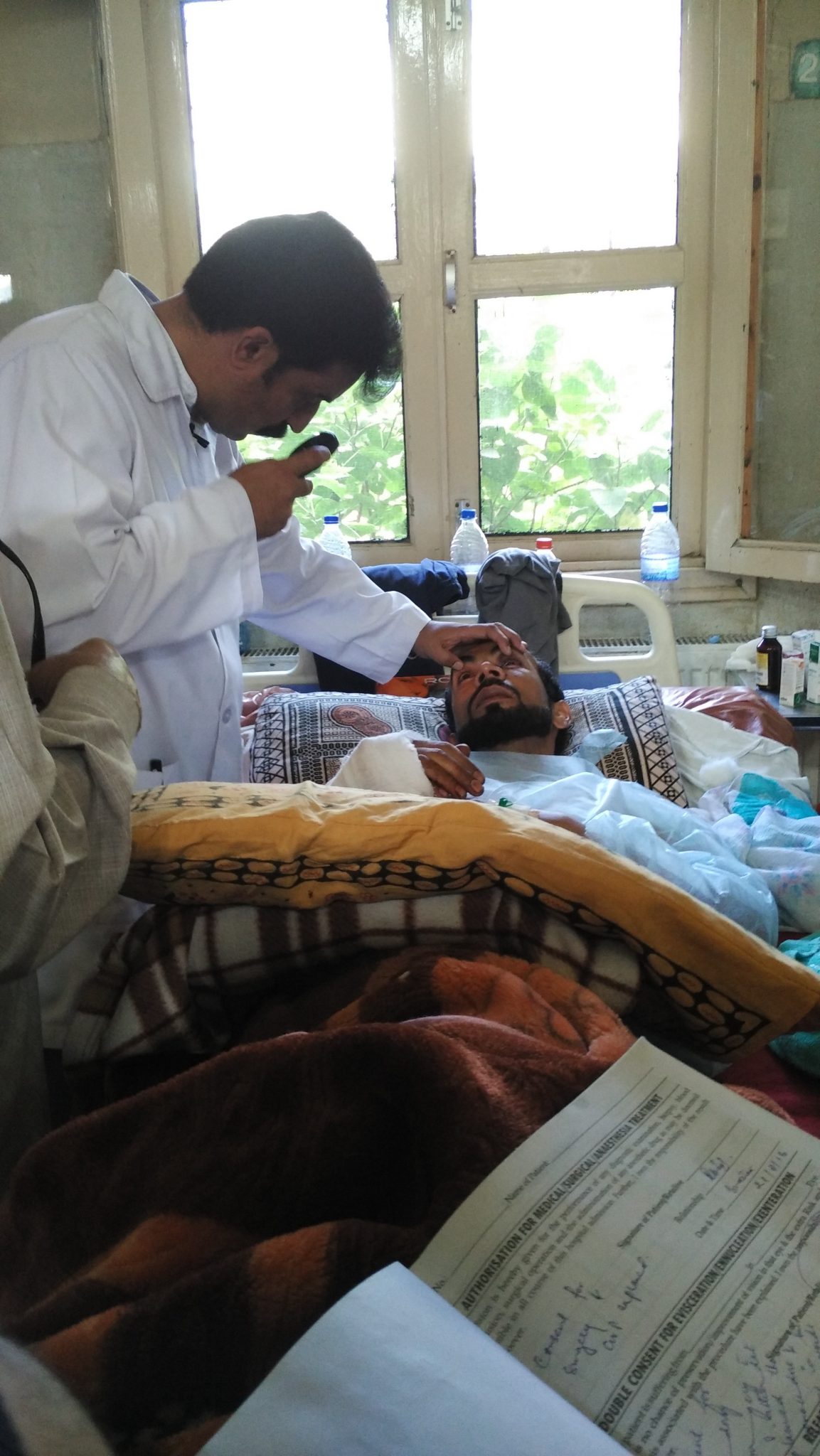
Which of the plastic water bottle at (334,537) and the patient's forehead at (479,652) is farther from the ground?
the plastic water bottle at (334,537)

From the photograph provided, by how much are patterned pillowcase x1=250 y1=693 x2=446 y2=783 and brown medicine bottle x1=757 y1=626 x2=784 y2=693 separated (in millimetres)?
995

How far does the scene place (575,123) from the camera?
3188 mm

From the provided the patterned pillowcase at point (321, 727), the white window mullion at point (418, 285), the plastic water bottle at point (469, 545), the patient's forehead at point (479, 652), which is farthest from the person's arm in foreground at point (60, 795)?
the white window mullion at point (418, 285)

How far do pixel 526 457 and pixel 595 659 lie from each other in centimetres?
88

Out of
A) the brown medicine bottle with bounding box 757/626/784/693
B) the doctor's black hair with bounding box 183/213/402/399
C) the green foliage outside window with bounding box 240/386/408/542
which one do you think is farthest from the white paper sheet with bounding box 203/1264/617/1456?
the green foliage outside window with bounding box 240/386/408/542

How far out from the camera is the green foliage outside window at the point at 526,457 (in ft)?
11.0

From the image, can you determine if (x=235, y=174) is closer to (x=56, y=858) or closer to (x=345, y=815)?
(x=345, y=815)

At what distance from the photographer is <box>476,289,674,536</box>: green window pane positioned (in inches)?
130

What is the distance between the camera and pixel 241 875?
1.07 metres

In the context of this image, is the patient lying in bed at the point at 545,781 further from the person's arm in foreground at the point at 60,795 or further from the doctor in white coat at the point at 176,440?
the person's arm in foreground at the point at 60,795

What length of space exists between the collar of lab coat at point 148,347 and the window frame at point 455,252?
1725mm

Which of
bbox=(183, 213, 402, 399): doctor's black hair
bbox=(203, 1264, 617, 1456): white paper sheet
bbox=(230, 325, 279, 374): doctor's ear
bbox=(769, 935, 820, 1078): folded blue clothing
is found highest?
bbox=(183, 213, 402, 399): doctor's black hair

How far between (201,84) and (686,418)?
183cm

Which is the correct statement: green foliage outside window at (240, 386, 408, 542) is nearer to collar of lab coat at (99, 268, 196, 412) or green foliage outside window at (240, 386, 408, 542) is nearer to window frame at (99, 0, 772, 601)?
window frame at (99, 0, 772, 601)
